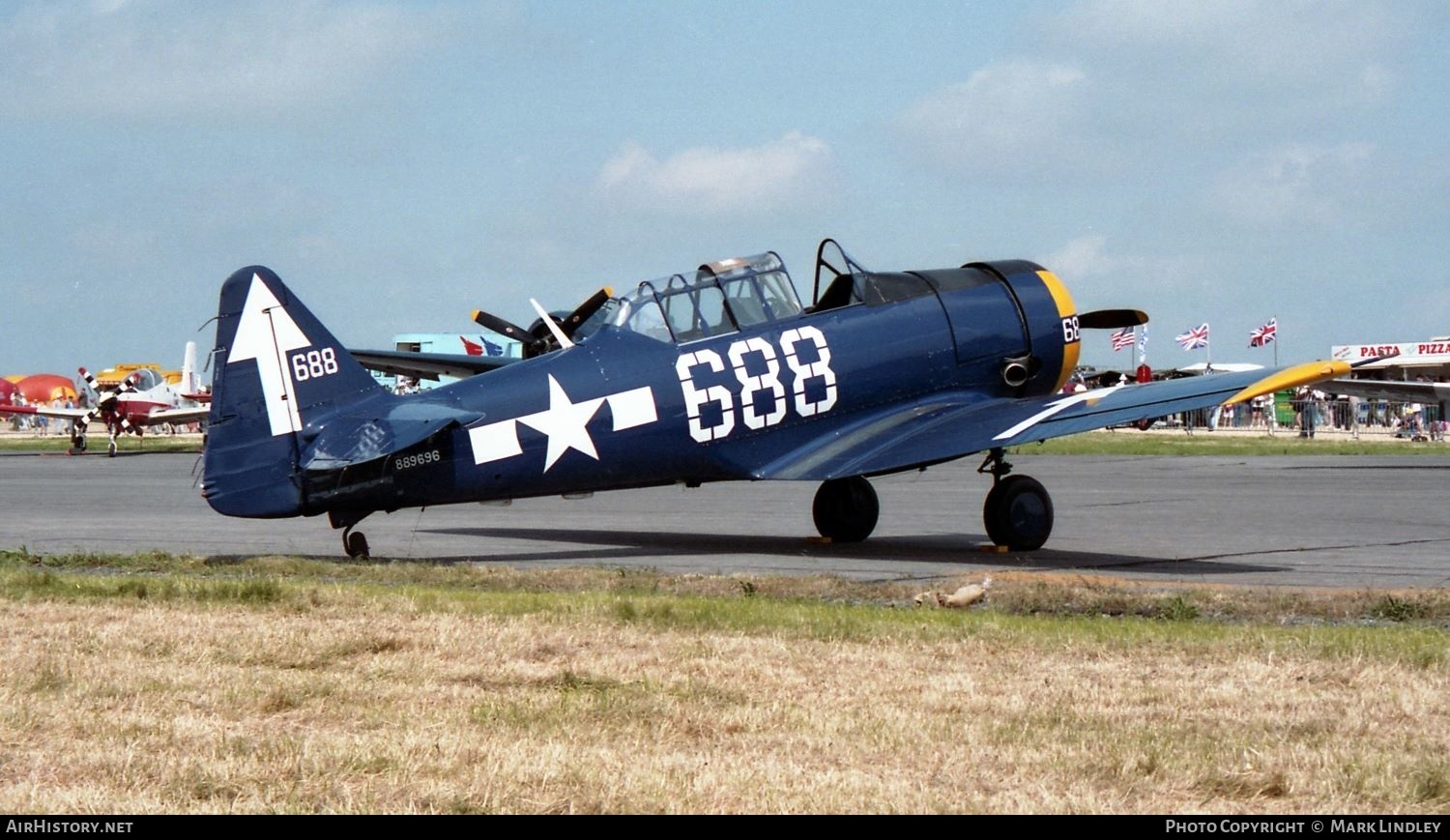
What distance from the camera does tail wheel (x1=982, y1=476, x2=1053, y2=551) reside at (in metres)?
14.0

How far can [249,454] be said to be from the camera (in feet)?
40.2

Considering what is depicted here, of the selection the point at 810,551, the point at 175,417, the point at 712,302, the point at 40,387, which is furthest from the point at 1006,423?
the point at 40,387

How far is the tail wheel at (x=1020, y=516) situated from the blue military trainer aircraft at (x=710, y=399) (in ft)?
0.06

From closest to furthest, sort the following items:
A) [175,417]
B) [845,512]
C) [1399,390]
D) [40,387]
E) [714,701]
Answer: [714,701] → [845,512] → [1399,390] → [175,417] → [40,387]

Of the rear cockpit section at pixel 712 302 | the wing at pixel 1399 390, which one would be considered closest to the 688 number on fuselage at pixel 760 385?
the rear cockpit section at pixel 712 302

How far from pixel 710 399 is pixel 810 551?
1793 mm

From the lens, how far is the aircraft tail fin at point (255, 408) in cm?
1220

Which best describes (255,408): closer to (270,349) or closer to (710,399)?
(270,349)

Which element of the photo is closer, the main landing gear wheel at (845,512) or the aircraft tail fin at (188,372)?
the main landing gear wheel at (845,512)

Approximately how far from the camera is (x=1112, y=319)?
1722 cm

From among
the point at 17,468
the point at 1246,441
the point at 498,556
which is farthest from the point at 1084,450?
the point at 498,556

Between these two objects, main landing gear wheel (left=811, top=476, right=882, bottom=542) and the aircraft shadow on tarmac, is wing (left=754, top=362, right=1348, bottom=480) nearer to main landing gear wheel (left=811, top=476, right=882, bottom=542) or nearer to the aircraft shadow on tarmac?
the aircraft shadow on tarmac

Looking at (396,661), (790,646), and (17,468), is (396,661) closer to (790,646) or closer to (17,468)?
(790,646)

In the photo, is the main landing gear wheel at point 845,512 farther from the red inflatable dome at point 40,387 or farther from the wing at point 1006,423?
the red inflatable dome at point 40,387
